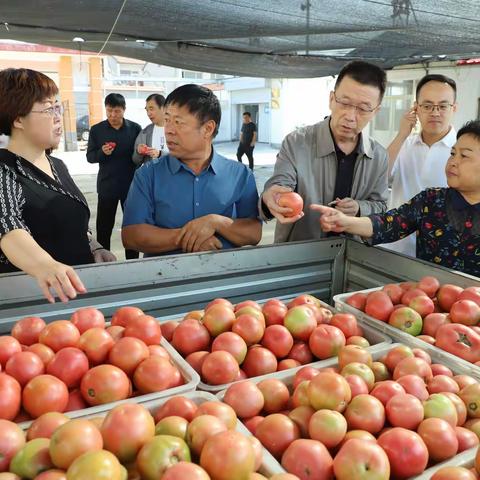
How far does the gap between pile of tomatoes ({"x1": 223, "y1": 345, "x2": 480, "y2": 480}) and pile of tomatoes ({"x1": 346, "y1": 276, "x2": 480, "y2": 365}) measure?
0.49ft

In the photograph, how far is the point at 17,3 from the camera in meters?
3.13

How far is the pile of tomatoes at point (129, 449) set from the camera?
89 cm

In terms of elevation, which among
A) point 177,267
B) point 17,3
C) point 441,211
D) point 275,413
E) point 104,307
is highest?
point 17,3

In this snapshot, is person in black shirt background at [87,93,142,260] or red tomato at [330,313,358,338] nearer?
red tomato at [330,313,358,338]

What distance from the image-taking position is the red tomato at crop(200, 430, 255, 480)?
925 mm

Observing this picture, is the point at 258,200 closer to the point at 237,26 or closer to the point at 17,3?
the point at 17,3

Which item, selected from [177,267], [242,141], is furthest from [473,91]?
[177,267]

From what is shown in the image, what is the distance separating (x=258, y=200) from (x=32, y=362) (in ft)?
4.56

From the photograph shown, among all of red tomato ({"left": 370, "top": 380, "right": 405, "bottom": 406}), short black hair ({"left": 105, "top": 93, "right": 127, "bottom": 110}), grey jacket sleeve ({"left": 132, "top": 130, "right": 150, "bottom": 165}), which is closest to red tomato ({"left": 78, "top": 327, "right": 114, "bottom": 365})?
red tomato ({"left": 370, "top": 380, "right": 405, "bottom": 406})

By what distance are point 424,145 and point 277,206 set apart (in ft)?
4.64

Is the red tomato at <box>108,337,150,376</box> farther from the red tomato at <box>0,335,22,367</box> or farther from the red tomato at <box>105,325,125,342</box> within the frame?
the red tomato at <box>0,335,22,367</box>

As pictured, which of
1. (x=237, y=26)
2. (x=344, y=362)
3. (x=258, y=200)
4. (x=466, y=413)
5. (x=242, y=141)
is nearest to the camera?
(x=466, y=413)

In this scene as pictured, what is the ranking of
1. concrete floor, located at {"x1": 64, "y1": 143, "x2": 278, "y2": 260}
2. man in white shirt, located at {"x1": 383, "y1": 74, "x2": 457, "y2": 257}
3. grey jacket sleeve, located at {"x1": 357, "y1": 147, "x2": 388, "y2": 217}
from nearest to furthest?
Result: grey jacket sleeve, located at {"x1": 357, "y1": 147, "x2": 388, "y2": 217} → man in white shirt, located at {"x1": 383, "y1": 74, "x2": 457, "y2": 257} → concrete floor, located at {"x1": 64, "y1": 143, "x2": 278, "y2": 260}

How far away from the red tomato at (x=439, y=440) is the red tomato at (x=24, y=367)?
956mm
